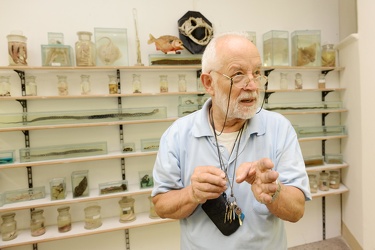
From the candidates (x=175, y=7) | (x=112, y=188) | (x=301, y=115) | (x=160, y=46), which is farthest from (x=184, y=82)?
(x=301, y=115)

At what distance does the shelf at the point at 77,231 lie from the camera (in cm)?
216

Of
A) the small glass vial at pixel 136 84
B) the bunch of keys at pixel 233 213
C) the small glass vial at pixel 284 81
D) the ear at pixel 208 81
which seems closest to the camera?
the bunch of keys at pixel 233 213

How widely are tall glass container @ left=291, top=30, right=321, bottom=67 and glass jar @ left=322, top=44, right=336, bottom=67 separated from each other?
0.10m

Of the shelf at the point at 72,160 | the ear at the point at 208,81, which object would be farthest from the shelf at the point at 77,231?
the ear at the point at 208,81

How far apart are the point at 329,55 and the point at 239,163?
2446 millimetres

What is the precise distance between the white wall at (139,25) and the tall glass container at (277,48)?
0.19 meters

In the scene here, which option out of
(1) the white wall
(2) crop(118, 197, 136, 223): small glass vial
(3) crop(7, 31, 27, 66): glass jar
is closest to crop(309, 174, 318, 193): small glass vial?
(1) the white wall

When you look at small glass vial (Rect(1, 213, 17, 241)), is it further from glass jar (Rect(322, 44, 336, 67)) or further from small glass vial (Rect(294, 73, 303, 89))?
glass jar (Rect(322, 44, 336, 67))

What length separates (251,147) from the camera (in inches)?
41.3

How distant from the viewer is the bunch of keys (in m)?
0.98

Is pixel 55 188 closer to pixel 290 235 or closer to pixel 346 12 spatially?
pixel 290 235

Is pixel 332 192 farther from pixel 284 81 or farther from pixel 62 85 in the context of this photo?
pixel 62 85

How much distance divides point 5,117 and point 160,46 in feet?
4.73

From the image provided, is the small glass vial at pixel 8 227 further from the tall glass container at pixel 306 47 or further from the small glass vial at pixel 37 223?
the tall glass container at pixel 306 47
